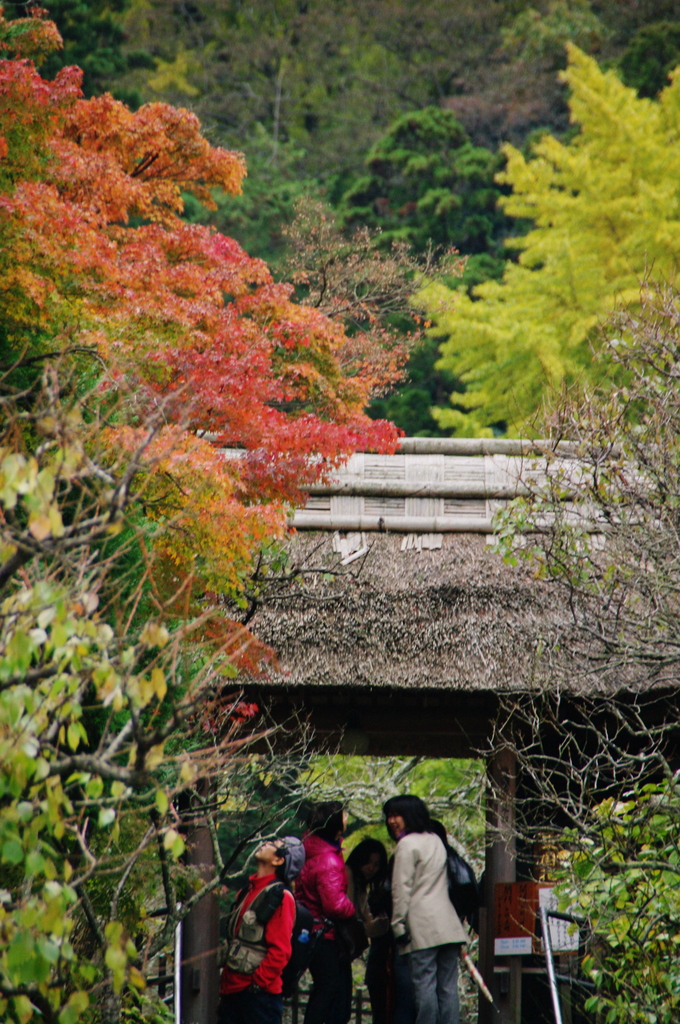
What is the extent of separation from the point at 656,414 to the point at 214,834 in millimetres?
2833

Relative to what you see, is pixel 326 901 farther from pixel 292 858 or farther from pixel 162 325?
pixel 162 325

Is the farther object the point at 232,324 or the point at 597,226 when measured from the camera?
the point at 597,226

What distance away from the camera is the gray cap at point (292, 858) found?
487 centimetres

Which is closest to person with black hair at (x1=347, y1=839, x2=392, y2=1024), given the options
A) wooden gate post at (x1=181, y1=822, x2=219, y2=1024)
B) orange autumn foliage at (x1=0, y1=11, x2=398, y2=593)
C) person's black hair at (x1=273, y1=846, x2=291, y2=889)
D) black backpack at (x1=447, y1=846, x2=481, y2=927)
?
black backpack at (x1=447, y1=846, x2=481, y2=927)

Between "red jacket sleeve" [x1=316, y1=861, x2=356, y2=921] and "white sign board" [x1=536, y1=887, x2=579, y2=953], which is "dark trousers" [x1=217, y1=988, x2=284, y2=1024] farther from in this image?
"white sign board" [x1=536, y1=887, x2=579, y2=953]

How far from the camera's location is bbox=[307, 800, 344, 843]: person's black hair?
17.7ft

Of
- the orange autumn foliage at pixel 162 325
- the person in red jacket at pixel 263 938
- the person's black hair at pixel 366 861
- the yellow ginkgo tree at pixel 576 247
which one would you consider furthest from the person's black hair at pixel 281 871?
the yellow ginkgo tree at pixel 576 247

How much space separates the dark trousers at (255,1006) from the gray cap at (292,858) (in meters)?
0.58

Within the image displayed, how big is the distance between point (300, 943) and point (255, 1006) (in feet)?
1.24

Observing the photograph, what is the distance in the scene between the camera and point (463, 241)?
19016 millimetres

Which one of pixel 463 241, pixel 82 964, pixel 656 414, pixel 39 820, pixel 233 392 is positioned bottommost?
pixel 82 964

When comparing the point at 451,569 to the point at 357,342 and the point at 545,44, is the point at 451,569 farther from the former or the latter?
the point at 545,44

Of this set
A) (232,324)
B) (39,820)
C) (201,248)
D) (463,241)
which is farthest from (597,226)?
(39,820)

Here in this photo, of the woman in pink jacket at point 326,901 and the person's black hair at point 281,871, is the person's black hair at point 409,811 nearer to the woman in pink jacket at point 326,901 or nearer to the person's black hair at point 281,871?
the woman in pink jacket at point 326,901
